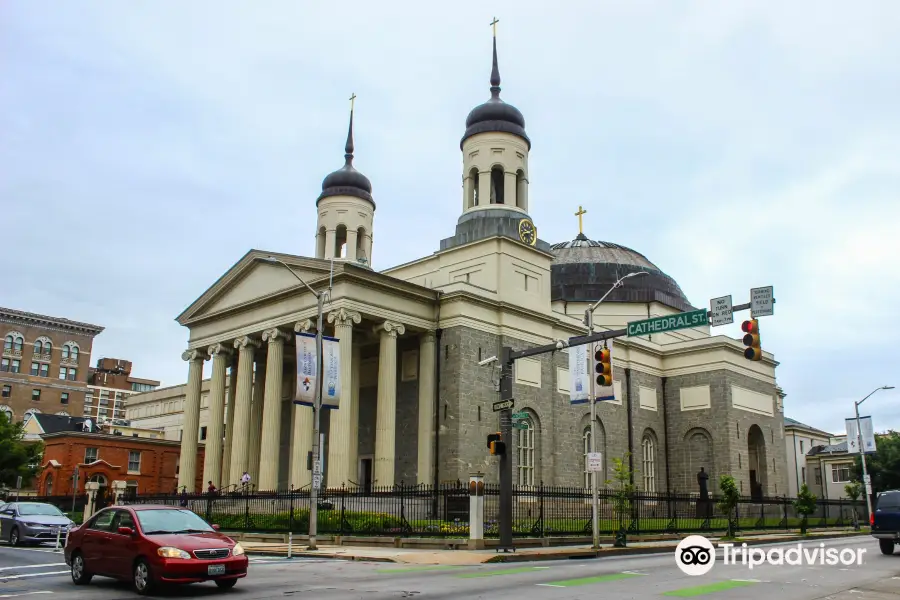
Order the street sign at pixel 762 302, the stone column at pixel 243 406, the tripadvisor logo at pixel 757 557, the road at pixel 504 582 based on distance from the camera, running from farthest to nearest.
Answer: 1. the stone column at pixel 243 406
2. the tripadvisor logo at pixel 757 557
3. the street sign at pixel 762 302
4. the road at pixel 504 582

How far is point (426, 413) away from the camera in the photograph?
4288cm

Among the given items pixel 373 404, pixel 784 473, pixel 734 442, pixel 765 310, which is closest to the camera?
pixel 765 310

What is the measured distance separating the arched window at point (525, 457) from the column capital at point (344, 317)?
1171 centimetres

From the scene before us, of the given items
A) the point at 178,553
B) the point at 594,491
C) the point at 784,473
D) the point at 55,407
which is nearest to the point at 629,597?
the point at 178,553

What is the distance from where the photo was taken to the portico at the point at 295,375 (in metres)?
40.6

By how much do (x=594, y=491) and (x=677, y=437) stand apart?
31.8m

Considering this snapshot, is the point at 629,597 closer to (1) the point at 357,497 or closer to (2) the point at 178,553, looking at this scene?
(2) the point at 178,553

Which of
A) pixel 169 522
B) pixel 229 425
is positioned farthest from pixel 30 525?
pixel 229 425

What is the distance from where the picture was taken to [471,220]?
49.2 meters

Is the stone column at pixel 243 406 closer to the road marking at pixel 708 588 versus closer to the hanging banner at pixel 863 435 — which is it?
the road marking at pixel 708 588

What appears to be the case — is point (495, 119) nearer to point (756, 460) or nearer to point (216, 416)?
point (216, 416)

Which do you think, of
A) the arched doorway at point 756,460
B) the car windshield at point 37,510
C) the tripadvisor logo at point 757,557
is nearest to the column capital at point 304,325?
the car windshield at point 37,510

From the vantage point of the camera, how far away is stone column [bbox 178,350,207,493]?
4875 centimetres

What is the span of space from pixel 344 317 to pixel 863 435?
3054cm
